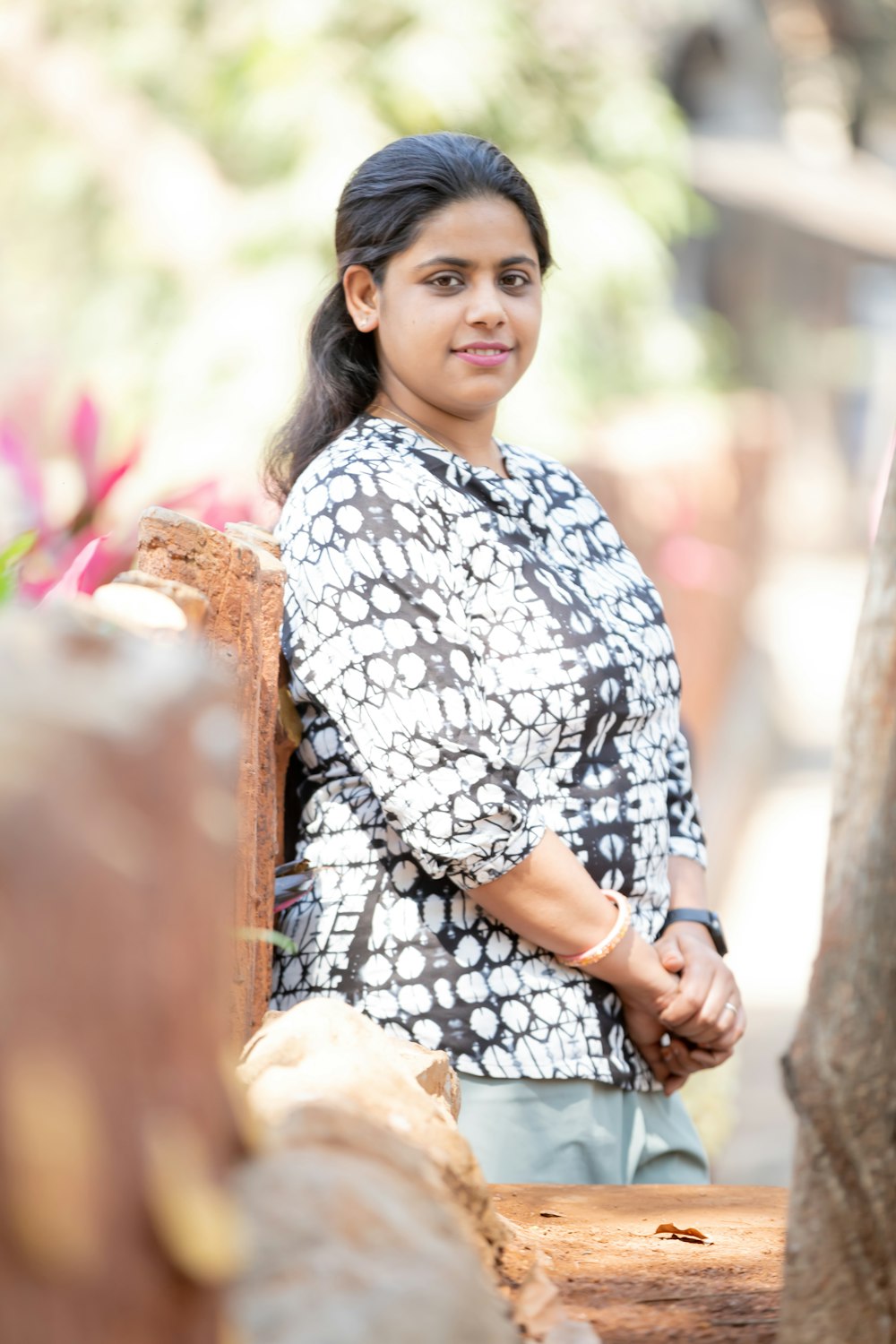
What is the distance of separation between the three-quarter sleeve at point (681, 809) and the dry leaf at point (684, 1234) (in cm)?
72

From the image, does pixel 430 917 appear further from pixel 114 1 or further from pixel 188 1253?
pixel 114 1

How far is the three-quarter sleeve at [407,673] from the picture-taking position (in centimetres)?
205

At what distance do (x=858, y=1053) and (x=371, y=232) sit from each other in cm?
145

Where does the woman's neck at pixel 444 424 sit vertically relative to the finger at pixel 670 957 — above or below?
above

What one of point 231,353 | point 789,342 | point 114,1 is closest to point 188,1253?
point 231,353

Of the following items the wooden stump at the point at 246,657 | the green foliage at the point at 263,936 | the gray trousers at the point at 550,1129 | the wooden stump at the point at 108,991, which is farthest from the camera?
the gray trousers at the point at 550,1129

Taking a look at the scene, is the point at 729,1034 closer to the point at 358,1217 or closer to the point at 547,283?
the point at 358,1217

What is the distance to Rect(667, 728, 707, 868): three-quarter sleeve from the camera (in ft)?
8.35

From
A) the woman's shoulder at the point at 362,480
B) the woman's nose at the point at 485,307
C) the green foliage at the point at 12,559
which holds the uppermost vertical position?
the woman's nose at the point at 485,307

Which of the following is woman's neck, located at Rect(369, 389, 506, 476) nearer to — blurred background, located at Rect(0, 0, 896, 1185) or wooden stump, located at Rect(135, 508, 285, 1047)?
wooden stump, located at Rect(135, 508, 285, 1047)

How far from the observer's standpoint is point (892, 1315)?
4.60ft

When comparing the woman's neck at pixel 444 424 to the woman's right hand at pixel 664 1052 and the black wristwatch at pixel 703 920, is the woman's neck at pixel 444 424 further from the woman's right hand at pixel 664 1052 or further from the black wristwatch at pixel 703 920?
the woman's right hand at pixel 664 1052

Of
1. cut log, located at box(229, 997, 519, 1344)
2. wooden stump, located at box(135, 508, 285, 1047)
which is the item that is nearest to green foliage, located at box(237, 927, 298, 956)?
wooden stump, located at box(135, 508, 285, 1047)

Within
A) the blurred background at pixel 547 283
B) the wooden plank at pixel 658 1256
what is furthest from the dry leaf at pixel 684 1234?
the blurred background at pixel 547 283
